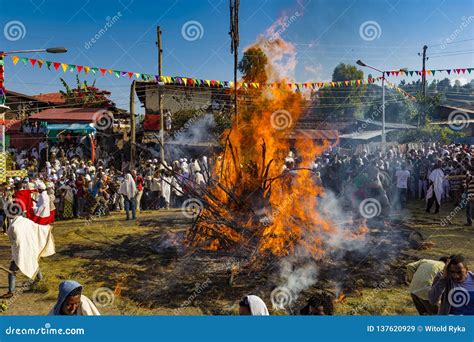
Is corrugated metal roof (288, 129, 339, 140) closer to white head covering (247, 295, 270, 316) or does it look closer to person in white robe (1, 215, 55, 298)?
person in white robe (1, 215, 55, 298)

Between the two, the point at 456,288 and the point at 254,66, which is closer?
the point at 456,288

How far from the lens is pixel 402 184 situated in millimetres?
14617

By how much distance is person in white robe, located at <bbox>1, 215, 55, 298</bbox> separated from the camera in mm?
6852

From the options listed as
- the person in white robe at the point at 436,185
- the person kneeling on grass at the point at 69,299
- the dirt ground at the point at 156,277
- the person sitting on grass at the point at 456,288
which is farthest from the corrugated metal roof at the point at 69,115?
the person sitting on grass at the point at 456,288

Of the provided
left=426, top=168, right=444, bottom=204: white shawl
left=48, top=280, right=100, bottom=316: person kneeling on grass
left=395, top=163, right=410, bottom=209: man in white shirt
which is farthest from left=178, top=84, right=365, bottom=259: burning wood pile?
left=395, top=163, right=410, bottom=209: man in white shirt

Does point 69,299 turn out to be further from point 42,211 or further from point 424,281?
point 42,211

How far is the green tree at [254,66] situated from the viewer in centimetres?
2212

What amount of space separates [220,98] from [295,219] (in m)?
26.3

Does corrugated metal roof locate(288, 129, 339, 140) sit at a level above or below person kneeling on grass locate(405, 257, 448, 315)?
above

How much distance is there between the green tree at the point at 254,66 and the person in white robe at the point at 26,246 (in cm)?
1587

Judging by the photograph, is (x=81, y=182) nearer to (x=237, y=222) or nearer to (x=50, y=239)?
(x=50, y=239)

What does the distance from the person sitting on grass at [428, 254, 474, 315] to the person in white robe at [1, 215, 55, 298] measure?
6.87 metres

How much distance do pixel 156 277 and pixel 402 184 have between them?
10.8 m

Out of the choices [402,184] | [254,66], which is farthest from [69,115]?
[402,184]
